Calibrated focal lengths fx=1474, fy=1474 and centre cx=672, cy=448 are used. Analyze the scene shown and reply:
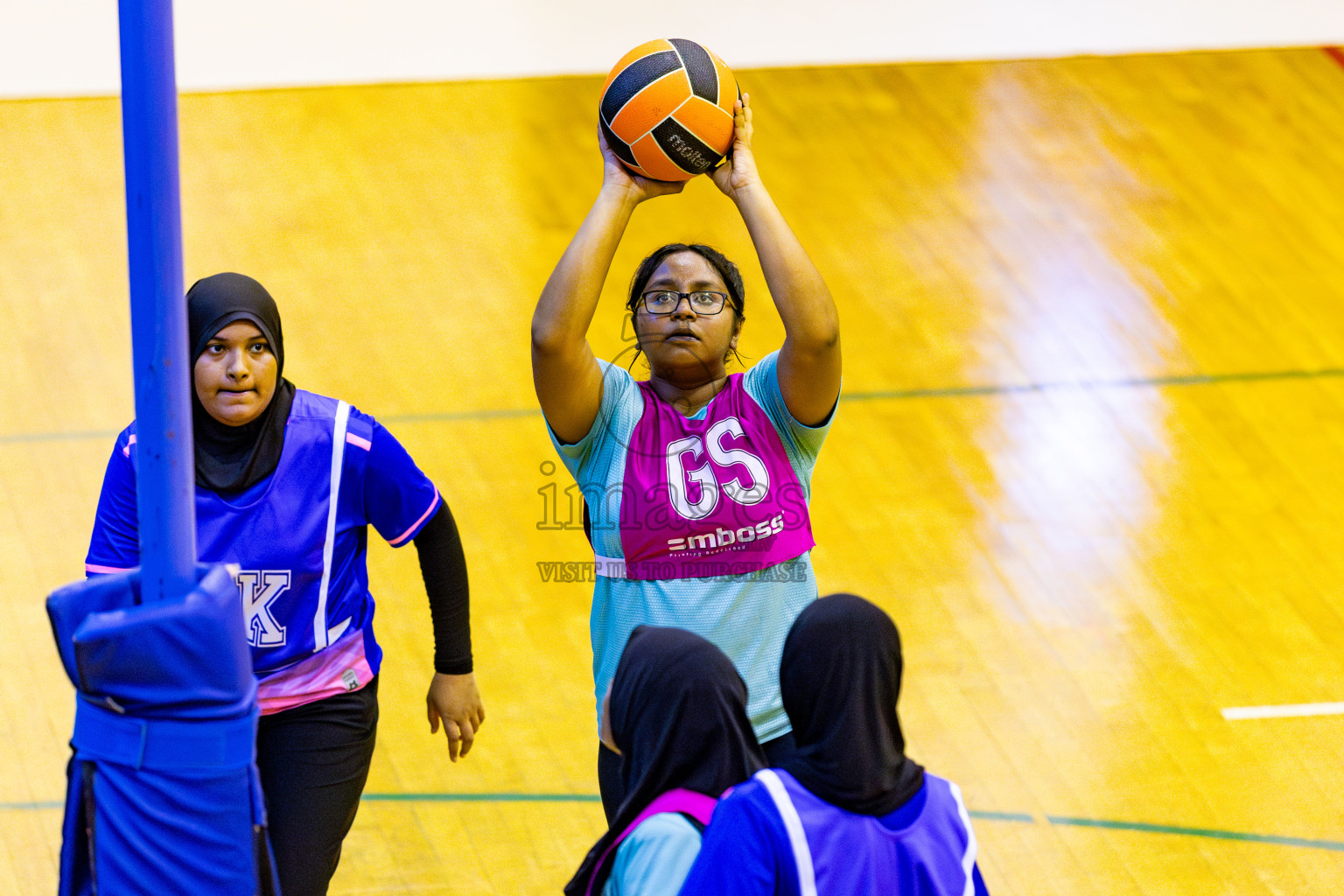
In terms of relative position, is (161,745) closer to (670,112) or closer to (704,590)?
(704,590)

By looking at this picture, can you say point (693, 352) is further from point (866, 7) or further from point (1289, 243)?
point (866, 7)

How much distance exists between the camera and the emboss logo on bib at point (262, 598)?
308 cm

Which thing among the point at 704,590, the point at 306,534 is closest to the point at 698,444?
the point at 704,590

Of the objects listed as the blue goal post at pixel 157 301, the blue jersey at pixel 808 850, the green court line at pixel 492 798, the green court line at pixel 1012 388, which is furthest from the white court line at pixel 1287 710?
the blue goal post at pixel 157 301

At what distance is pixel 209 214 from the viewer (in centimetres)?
756

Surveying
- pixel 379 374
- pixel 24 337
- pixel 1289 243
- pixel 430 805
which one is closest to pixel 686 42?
pixel 430 805

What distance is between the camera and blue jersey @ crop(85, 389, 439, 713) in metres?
3.06

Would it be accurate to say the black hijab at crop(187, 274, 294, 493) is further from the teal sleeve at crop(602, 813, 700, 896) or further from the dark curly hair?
the teal sleeve at crop(602, 813, 700, 896)

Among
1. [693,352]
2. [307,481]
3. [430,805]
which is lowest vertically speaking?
[430,805]

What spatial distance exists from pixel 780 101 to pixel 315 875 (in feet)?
21.1

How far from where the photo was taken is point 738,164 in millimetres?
3117

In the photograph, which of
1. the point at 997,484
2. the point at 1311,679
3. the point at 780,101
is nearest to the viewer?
the point at 1311,679

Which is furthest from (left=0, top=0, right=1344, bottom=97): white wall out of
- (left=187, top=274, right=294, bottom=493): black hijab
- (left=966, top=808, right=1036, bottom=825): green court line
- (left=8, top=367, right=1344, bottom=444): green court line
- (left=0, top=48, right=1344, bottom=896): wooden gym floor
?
(left=187, top=274, right=294, bottom=493): black hijab

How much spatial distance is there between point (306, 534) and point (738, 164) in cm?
121
